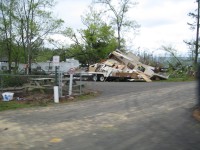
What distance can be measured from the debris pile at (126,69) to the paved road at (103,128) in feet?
67.2

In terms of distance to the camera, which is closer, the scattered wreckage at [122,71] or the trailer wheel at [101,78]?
the scattered wreckage at [122,71]

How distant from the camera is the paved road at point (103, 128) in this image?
8.11m

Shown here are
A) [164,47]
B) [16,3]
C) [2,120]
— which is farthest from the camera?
[164,47]

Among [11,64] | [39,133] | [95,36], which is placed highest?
[95,36]

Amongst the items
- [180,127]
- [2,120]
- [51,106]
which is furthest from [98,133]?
[51,106]

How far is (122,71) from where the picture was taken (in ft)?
120

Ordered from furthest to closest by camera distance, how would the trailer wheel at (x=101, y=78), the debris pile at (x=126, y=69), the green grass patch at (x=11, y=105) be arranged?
the trailer wheel at (x=101, y=78)
the debris pile at (x=126, y=69)
the green grass patch at (x=11, y=105)

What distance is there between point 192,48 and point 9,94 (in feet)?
119

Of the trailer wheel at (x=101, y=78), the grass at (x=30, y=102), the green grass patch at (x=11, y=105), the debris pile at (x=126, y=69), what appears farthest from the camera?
the trailer wheel at (x=101, y=78)

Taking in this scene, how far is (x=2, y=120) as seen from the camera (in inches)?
486

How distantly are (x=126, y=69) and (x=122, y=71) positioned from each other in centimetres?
57

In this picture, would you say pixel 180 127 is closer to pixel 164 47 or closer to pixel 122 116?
pixel 122 116

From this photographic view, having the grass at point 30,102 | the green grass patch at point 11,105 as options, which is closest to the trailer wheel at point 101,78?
the grass at point 30,102

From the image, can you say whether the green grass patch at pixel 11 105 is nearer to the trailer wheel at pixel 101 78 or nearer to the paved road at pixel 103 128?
the paved road at pixel 103 128
